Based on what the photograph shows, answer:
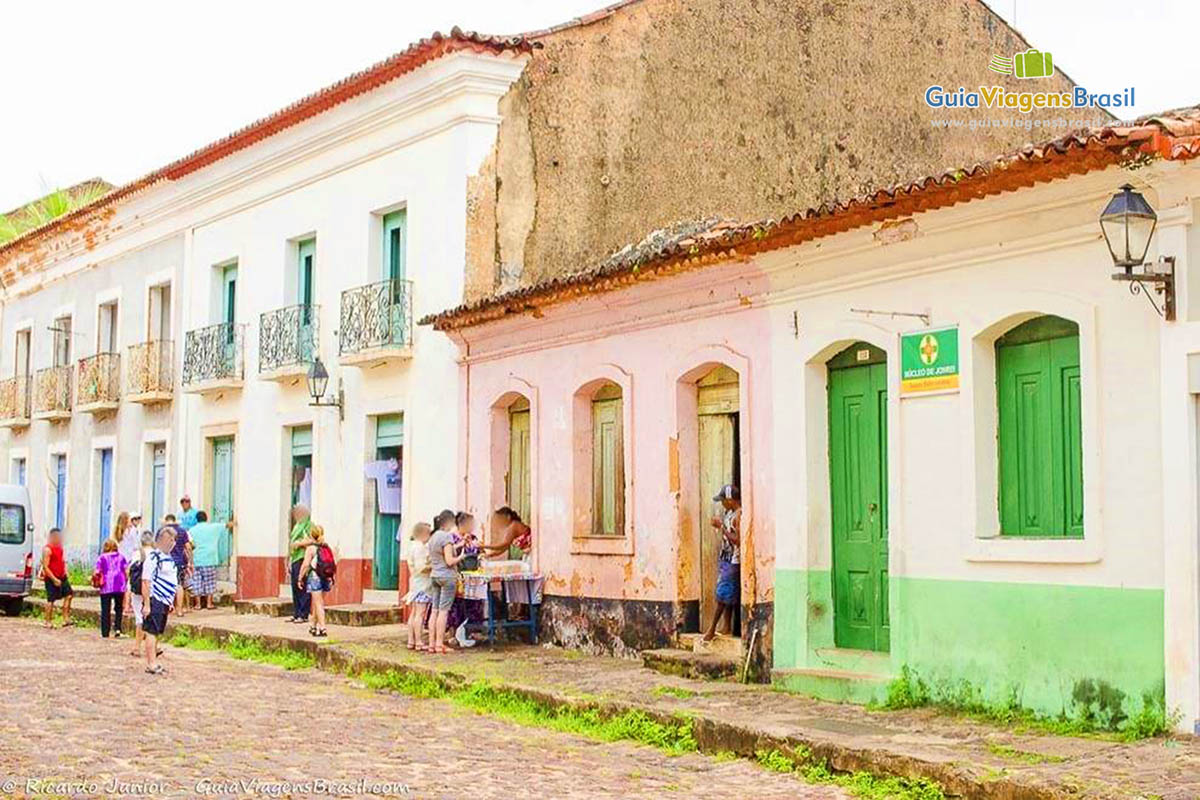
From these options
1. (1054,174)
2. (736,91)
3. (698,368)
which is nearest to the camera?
(1054,174)

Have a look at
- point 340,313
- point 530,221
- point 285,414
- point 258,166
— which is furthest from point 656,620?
point 258,166

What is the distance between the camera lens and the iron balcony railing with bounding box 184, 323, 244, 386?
867 inches

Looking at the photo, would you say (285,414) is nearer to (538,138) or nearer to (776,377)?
(538,138)

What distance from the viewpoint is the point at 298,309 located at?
2038 centimetres

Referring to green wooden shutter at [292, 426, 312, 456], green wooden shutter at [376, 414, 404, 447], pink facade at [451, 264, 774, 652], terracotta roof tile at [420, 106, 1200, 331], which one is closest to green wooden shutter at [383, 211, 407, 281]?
green wooden shutter at [376, 414, 404, 447]

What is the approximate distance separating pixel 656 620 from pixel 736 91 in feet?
26.0

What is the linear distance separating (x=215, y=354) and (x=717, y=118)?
8.33m

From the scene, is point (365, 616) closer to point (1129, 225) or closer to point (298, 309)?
point (298, 309)

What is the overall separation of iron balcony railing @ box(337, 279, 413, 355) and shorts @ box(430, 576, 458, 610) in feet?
13.2

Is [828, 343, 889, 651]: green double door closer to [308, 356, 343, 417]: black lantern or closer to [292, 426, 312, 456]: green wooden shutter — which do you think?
[308, 356, 343, 417]: black lantern

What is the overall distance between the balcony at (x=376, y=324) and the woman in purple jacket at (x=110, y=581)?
3573 millimetres

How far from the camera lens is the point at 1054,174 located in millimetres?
9328

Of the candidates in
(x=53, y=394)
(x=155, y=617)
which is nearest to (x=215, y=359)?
(x=53, y=394)

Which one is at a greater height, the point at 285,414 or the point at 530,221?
the point at 530,221
